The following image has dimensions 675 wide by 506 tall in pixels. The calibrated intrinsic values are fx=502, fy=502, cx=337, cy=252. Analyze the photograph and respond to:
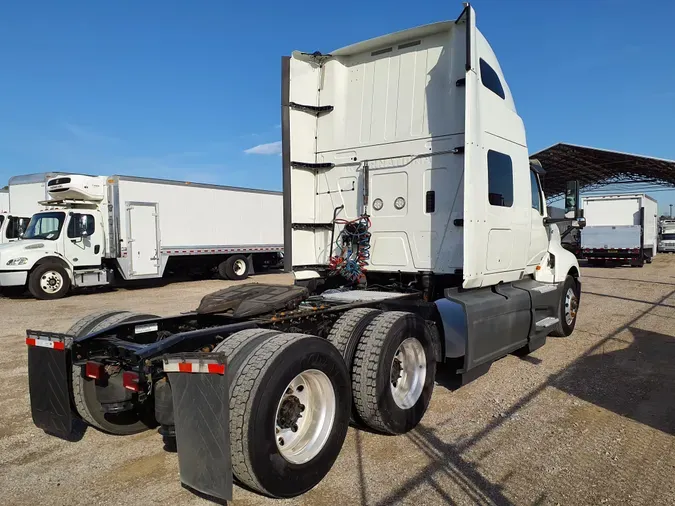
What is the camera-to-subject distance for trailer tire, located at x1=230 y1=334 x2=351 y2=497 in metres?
2.91

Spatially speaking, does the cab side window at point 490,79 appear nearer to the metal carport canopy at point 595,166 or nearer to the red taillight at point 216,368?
the red taillight at point 216,368

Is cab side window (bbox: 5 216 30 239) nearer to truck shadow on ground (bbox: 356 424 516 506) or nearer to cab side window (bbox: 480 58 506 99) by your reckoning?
cab side window (bbox: 480 58 506 99)

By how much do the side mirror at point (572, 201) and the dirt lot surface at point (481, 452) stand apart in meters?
2.14

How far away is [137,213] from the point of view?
51.0 ft

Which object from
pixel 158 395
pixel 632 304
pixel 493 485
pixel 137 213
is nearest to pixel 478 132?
pixel 493 485

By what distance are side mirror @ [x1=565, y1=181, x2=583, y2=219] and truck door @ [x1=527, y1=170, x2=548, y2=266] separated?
0.37 m

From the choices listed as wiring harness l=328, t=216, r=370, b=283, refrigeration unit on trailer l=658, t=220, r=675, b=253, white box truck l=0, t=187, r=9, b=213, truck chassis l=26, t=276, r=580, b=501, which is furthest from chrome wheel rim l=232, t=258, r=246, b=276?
refrigeration unit on trailer l=658, t=220, r=675, b=253

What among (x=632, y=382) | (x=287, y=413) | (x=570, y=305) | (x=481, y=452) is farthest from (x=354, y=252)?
(x=570, y=305)

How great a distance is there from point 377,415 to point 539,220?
457cm

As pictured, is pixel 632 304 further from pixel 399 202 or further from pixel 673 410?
pixel 399 202

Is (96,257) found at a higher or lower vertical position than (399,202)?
lower

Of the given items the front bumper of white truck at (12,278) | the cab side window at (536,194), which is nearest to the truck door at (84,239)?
the front bumper of white truck at (12,278)

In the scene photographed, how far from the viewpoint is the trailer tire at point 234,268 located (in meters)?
19.3

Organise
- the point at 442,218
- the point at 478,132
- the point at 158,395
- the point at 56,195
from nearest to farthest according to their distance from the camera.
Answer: the point at 158,395 < the point at 478,132 < the point at 442,218 < the point at 56,195
